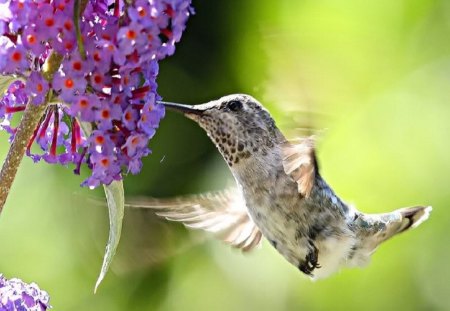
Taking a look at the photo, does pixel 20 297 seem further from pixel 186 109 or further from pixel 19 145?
pixel 186 109

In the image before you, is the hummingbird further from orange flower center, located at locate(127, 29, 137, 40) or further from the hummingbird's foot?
orange flower center, located at locate(127, 29, 137, 40)

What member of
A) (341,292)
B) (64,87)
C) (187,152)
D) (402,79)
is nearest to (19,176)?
(187,152)

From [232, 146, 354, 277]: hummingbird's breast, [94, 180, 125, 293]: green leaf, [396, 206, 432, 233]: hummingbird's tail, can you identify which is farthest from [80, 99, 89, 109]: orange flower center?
[396, 206, 432, 233]: hummingbird's tail

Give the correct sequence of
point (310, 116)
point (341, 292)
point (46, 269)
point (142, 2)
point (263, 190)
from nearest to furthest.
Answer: point (142, 2) → point (310, 116) → point (263, 190) → point (341, 292) → point (46, 269)

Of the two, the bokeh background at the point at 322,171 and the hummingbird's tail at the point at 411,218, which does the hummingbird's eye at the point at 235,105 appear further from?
the bokeh background at the point at 322,171

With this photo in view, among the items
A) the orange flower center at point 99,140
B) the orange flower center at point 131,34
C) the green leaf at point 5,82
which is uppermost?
the orange flower center at point 131,34

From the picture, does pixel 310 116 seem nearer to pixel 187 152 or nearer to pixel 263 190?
pixel 263 190

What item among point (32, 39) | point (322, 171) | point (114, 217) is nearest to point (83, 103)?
point (32, 39)

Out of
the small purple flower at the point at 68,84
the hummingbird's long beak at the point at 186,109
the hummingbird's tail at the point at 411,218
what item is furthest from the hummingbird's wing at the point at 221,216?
the small purple flower at the point at 68,84
